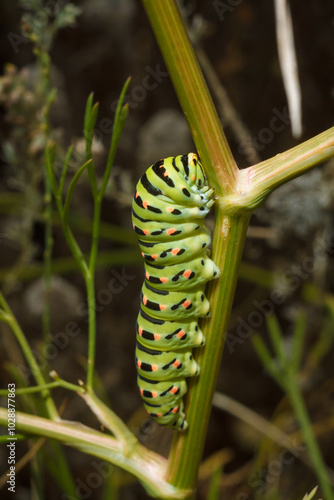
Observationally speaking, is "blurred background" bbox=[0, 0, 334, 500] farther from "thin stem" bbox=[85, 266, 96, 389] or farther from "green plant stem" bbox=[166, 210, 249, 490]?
"green plant stem" bbox=[166, 210, 249, 490]

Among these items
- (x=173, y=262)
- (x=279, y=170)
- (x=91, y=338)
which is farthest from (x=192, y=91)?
(x=91, y=338)

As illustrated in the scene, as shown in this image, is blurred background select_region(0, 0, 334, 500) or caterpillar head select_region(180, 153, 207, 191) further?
blurred background select_region(0, 0, 334, 500)

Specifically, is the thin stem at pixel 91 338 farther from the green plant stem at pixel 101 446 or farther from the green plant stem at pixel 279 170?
the green plant stem at pixel 279 170

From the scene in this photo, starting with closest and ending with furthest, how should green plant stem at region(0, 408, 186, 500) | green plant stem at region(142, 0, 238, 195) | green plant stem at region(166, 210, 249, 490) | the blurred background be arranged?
green plant stem at region(142, 0, 238, 195) < green plant stem at region(166, 210, 249, 490) < green plant stem at region(0, 408, 186, 500) < the blurred background

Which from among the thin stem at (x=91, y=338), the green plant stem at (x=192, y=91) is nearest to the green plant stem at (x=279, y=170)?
the green plant stem at (x=192, y=91)

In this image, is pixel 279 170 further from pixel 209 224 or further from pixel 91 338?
pixel 209 224

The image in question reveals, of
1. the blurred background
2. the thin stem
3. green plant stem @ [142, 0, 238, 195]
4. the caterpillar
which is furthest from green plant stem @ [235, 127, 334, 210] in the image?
the blurred background

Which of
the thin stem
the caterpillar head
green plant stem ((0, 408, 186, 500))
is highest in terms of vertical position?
the caterpillar head
